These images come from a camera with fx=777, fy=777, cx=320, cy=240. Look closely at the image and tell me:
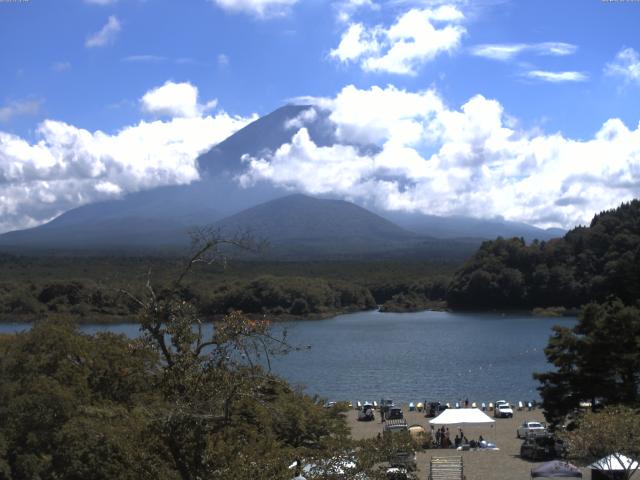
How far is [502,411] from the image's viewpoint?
24.2 m

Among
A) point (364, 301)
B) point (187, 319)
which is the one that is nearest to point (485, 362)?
point (187, 319)

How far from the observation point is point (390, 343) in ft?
153

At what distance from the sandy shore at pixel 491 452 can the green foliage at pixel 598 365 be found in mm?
1533

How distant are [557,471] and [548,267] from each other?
190 feet

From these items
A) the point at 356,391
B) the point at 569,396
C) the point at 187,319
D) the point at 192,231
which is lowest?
the point at 356,391

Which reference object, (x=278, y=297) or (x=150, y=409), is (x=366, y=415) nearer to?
(x=150, y=409)

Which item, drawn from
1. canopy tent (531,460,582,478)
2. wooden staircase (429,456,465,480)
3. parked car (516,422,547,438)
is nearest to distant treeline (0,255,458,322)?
parked car (516,422,547,438)

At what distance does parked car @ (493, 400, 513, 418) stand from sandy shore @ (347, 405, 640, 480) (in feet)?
0.81

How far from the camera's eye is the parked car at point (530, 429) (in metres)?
19.3

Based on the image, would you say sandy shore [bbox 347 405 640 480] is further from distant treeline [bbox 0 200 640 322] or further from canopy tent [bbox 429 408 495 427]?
distant treeline [bbox 0 200 640 322]

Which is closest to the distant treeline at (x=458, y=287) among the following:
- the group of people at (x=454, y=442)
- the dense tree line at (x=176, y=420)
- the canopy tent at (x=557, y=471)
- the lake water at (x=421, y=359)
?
the lake water at (x=421, y=359)

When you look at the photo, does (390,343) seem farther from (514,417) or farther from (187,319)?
(187,319)

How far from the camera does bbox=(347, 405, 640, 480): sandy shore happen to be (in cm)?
1500

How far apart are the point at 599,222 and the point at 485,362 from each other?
36104 mm
